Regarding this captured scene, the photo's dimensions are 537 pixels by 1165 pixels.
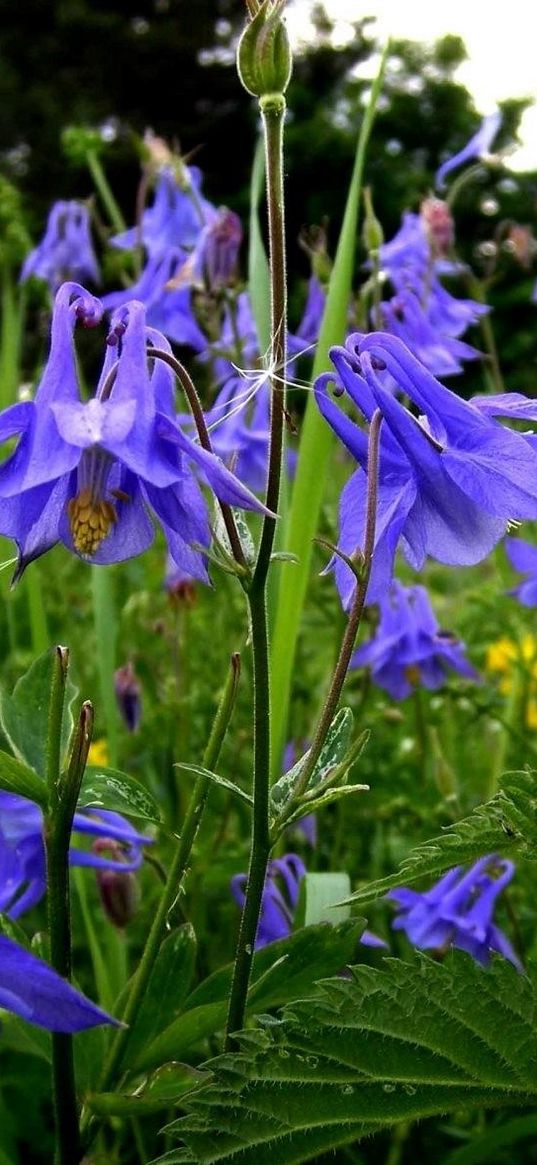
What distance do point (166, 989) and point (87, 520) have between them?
1.08 ft

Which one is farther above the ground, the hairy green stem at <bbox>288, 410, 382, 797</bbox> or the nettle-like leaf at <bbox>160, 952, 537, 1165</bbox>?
the hairy green stem at <bbox>288, 410, 382, 797</bbox>

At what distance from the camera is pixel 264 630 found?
0.66 m

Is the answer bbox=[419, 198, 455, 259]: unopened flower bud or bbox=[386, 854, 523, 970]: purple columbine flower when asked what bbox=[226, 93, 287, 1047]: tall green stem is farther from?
bbox=[419, 198, 455, 259]: unopened flower bud

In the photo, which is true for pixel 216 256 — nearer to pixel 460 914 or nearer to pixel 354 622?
pixel 460 914

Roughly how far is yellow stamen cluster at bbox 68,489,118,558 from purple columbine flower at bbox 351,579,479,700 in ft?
3.71

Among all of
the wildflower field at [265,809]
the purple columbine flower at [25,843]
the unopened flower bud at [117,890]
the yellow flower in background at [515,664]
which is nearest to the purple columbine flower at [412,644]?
the yellow flower in background at [515,664]

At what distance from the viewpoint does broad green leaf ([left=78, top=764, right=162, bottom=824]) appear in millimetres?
699

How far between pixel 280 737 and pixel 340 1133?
1.79 feet

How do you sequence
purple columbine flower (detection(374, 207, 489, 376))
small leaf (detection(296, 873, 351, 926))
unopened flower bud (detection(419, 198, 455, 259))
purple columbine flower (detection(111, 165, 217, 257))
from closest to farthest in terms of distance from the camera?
1. small leaf (detection(296, 873, 351, 926))
2. purple columbine flower (detection(374, 207, 489, 376))
3. unopened flower bud (detection(419, 198, 455, 259))
4. purple columbine flower (detection(111, 165, 217, 257))

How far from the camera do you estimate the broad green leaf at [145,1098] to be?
2.14 feet

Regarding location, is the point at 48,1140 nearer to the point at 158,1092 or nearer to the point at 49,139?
the point at 158,1092

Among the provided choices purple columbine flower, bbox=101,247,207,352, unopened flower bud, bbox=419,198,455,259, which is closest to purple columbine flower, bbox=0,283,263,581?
purple columbine flower, bbox=101,247,207,352

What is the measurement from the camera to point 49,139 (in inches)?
727

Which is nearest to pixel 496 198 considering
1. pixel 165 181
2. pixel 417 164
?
pixel 417 164
